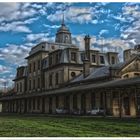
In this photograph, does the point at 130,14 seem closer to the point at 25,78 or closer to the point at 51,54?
the point at 51,54

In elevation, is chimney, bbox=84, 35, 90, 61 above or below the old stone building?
above

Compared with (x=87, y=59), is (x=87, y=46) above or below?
above

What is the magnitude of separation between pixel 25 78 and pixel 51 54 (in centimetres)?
1084

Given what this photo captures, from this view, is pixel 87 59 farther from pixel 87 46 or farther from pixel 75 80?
pixel 75 80

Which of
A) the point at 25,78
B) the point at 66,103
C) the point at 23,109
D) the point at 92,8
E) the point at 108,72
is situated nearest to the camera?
the point at 92,8

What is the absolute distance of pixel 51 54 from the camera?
43.1 m

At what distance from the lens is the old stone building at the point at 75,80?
2834cm

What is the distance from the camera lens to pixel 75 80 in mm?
37625

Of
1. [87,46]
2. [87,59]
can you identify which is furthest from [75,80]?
[87,46]

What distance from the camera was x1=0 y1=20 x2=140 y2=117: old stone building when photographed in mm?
28344

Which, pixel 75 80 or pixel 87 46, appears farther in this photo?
pixel 87 46

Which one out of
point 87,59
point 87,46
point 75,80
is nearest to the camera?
point 75,80

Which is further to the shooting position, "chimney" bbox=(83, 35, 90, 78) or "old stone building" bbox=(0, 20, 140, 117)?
"chimney" bbox=(83, 35, 90, 78)

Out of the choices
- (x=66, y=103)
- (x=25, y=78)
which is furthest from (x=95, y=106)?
(x=25, y=78)
